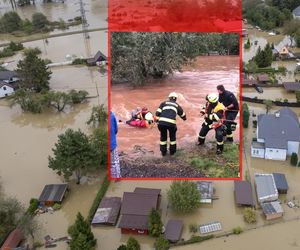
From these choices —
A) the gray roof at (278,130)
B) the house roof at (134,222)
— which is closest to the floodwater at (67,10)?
the gray roof at (278,130)

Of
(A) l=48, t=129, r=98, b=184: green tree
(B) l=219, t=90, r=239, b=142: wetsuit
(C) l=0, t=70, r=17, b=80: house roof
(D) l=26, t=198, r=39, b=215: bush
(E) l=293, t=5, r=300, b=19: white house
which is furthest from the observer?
(E) l=293, t=5, r=300, b=19: white house

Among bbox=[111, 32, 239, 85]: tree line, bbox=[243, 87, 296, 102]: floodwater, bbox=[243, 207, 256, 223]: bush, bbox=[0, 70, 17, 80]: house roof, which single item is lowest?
bbox=[243, 207, 256, 223]: bush

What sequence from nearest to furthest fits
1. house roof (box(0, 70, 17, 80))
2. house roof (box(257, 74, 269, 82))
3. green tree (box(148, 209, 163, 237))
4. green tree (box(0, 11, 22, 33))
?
1. green tree (box(148, 209, 163, 237))
2. house roof (box(257, 74, 269, 82))
3. house roof (box(0, 70, 17, 80))
4. green tree (box(0, 11, 22, 33))

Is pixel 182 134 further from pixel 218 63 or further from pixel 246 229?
pixel 246 229

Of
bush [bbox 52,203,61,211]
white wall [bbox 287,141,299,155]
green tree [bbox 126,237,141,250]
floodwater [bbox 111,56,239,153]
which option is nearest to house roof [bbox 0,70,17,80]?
bush [bbox 52,203,61,211]

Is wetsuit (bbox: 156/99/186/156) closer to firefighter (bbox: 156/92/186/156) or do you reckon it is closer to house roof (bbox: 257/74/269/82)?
firefighter (bbox: 156/92/186/156)

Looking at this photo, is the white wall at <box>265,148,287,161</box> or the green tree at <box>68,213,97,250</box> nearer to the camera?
the green tree at <box>68,213,97,250</box>
